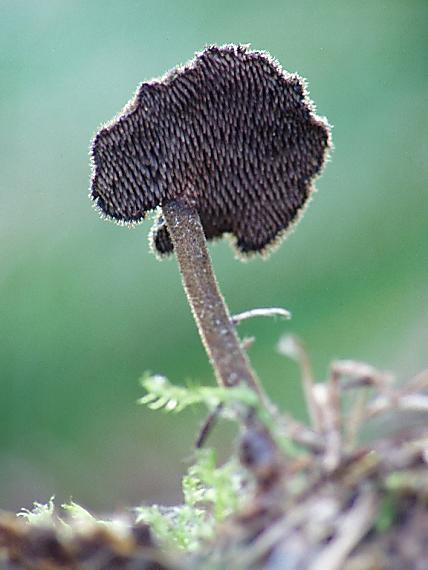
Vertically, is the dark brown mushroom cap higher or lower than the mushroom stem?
higher

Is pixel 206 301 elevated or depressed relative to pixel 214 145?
depressed

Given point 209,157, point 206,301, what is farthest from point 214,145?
point 206,301

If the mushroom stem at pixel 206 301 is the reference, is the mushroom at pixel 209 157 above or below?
above

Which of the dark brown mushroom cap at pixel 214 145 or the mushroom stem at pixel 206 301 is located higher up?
the dark brown mushroom cap at pixel 214 145

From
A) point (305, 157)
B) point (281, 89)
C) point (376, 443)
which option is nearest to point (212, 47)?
point (281, 89)

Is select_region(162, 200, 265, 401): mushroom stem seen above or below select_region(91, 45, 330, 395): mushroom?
below

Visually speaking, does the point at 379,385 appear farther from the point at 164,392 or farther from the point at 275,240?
the point at 275,240

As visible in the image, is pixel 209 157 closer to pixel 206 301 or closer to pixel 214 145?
pixel 214 145
